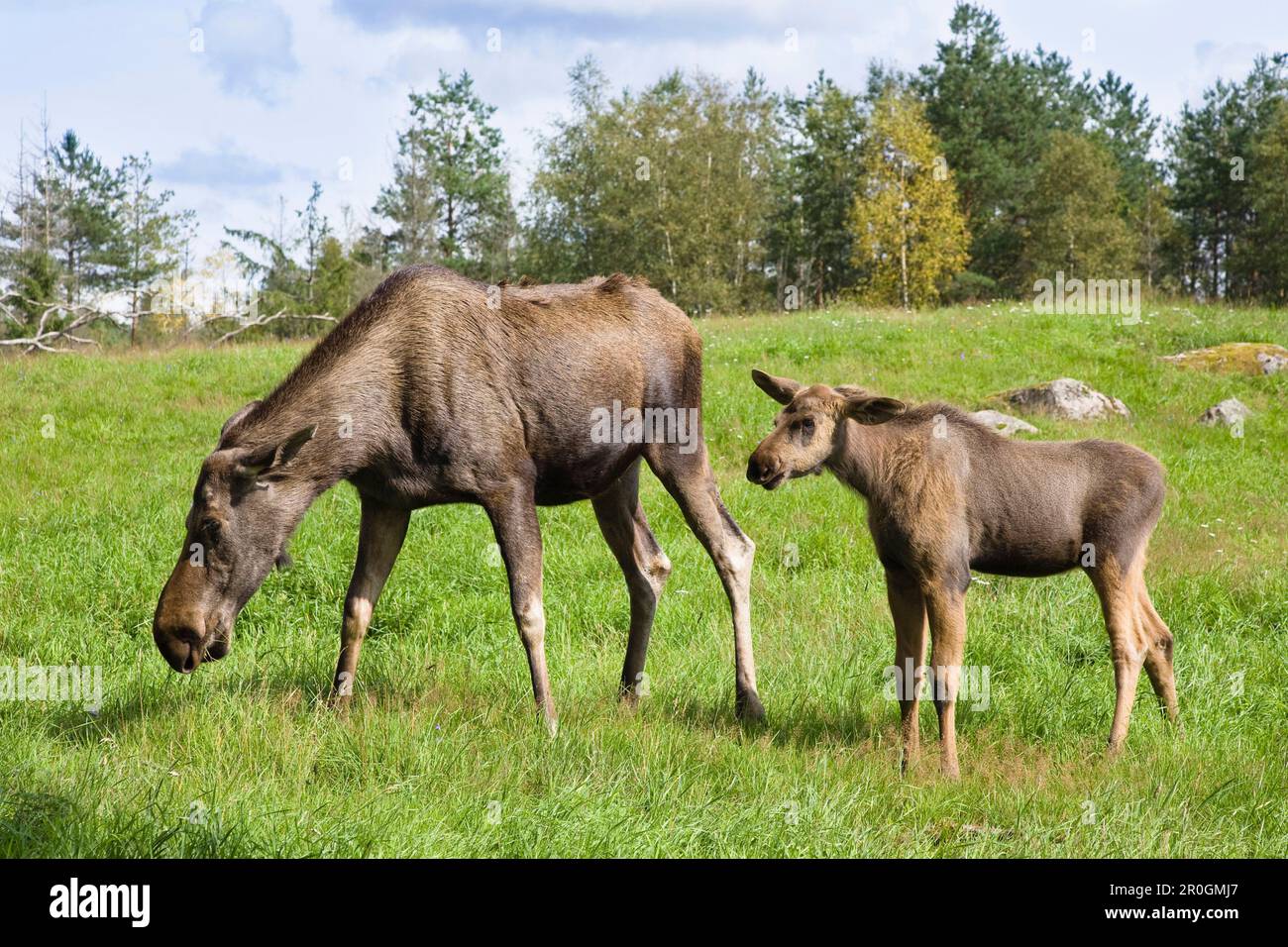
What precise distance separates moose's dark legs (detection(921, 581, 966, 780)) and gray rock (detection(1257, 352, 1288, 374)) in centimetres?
1425

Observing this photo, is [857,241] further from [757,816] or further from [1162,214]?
[757,816]

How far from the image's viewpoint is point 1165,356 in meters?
18.2

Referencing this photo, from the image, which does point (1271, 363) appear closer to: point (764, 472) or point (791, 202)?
point (764, 472)

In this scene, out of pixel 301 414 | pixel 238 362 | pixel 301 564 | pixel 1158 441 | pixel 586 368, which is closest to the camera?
pixel 301 414

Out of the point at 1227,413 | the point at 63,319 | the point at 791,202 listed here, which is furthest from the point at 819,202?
the point at 1227,413

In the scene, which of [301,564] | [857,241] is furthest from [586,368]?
[857,241]

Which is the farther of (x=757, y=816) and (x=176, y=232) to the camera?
(x=176, y=232)

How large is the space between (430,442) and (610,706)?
69.7 inches

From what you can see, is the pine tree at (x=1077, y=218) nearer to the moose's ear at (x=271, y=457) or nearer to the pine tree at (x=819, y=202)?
the pine tree at (x=819, y=202)

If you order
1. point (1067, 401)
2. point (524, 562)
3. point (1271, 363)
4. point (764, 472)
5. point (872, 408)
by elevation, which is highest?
point (1271, 363)

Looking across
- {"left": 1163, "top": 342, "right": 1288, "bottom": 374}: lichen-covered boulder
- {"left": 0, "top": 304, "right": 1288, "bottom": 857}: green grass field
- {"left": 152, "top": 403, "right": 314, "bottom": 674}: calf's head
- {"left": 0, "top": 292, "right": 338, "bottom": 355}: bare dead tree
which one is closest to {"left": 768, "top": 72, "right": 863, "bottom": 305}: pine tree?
{"left": 0, "top": 292, "right": 338, "bottom": 355}: bare dead tree

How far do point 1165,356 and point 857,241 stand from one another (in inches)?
1348

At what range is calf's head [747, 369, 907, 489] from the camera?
5.53 metres

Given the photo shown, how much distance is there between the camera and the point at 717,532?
664 centimetres
